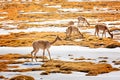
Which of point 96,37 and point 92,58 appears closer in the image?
point 92,58

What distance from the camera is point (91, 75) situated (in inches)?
782

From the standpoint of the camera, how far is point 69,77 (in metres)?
19.6

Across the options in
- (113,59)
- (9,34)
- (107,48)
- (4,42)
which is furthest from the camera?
(9,34)

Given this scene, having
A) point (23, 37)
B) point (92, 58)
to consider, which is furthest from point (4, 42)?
point (92, 58)

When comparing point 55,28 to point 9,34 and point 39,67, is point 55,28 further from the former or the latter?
point 39,67

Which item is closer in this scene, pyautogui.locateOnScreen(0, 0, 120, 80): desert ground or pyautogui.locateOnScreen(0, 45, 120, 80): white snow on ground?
pyautogui.locateOnScreen(0, 45, 120, 80): white snow on ground

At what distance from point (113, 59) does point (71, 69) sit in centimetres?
395

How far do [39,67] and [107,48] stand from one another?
804cm

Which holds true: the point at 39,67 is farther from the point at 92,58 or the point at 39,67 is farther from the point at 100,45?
the point at 100,45

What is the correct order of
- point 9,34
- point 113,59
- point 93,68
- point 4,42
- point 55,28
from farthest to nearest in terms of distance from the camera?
point 55,28, point 9,34, point 4,42, point 113,59, point 93,68

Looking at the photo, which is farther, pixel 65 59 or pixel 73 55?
pixel 73 55

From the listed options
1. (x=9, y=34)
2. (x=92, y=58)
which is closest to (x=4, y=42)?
(x=9, y=34)

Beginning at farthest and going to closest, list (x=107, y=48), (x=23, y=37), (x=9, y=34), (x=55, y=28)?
(x=55, y=28) < (x=9, y=34) < (x=23, y=37) < (x=107, y=48)

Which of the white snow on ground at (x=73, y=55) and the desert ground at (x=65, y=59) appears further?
the desert ground at (x=65, y=59)
